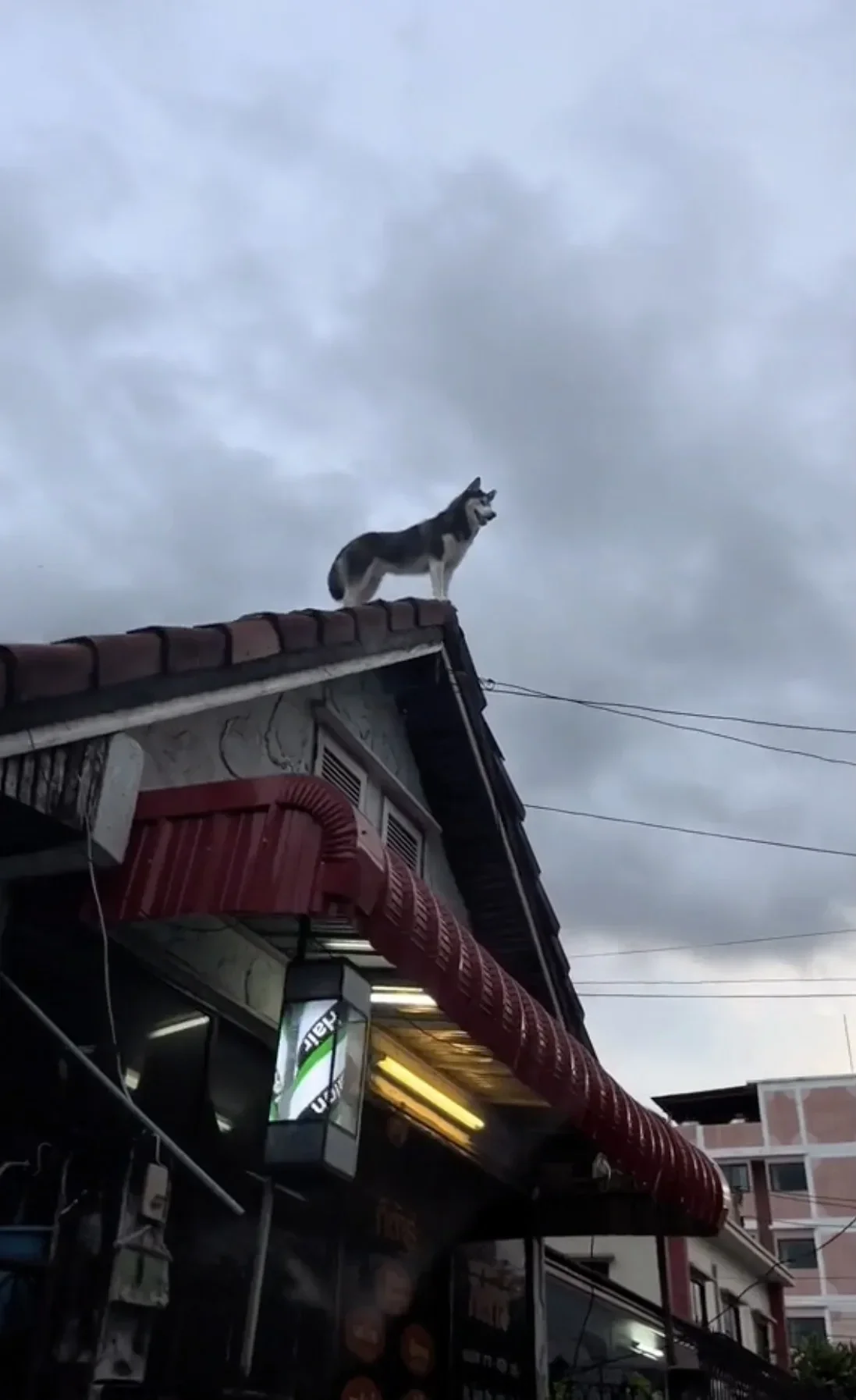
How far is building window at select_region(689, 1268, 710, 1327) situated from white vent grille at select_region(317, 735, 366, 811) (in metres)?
17.2

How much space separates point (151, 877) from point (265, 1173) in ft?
7.61

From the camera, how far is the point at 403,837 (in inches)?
390

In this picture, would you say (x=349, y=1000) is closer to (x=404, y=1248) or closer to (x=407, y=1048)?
(x=407, y=1048)

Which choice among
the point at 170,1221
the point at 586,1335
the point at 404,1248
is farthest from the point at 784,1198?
the point at 170,1221

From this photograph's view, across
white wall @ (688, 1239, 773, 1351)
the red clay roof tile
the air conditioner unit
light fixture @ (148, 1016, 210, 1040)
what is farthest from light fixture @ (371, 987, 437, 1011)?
white wall @ (688, 1239, 773, 1351)

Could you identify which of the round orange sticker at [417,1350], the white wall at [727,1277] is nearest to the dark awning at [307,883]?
the round orange sticker at [417,1350]

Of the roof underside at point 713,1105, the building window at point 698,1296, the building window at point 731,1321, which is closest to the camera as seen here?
the building window at point 698,1296

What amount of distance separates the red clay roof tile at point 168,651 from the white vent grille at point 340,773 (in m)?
0.85

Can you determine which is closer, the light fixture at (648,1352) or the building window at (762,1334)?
the light fixture at (648,1352)

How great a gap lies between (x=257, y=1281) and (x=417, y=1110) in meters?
2.27

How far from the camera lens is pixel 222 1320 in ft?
20.1

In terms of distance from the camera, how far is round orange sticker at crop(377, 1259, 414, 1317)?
8078mm

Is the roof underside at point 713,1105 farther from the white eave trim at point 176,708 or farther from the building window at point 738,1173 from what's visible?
the white eave trim at point 176,708

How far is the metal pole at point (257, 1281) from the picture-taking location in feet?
19.5
